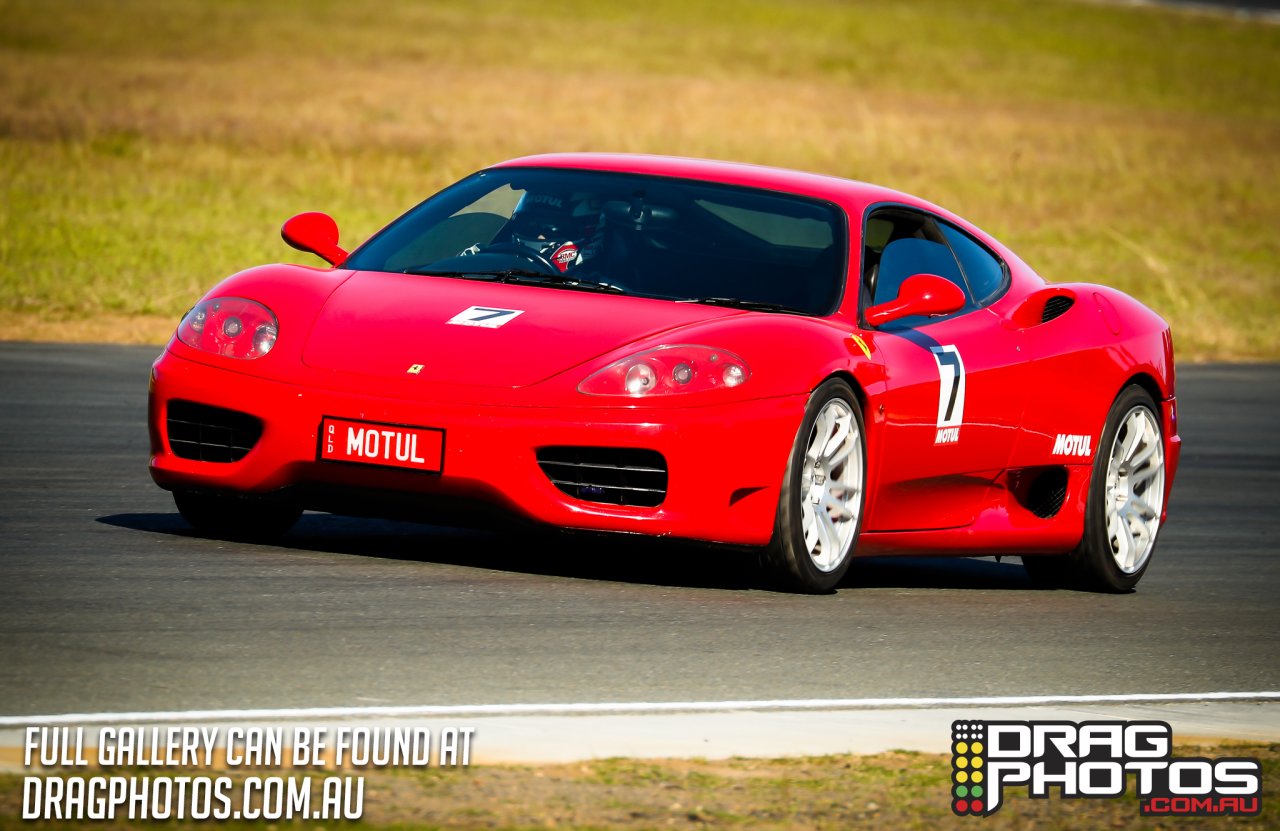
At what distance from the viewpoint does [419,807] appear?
4645 mm

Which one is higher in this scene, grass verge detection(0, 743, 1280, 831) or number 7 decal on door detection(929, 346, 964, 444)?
number 7 decal on door detection(929, 346, 964, 444)

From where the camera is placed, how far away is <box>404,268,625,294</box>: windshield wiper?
7.89 meters

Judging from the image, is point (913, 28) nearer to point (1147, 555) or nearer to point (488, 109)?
point (488, 109)

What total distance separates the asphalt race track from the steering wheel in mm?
967

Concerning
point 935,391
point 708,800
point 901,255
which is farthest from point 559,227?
point 708,800

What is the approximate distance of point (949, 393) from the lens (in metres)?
8.14

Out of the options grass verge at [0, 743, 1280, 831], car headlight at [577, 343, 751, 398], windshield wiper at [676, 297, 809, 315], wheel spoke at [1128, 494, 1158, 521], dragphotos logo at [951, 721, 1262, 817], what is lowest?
wheel spoke at [1128, 494, 1158, 521]

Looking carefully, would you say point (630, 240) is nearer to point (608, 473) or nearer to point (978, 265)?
point (608, 473)

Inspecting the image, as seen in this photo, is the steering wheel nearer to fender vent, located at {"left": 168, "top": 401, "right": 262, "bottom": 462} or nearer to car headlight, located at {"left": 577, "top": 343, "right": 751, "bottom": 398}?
car headlight, located at {"left": 577, "top": 343, "right": 751, "bottom": 398}

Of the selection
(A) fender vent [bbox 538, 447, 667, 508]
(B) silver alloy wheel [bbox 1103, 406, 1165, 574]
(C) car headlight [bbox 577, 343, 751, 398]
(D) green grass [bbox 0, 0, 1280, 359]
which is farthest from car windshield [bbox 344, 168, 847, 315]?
(D) green grass [bbox 0, 0, 1280, 359]

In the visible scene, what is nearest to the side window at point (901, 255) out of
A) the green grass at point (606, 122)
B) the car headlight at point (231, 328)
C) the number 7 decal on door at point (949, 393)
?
the number 7 decal on door at point (949, 393)

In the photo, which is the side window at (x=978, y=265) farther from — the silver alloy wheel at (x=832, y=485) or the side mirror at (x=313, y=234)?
the side mirror at (x=313, y=234)

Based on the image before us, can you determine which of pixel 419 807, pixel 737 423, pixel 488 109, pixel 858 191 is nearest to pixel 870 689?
pixel 737 423

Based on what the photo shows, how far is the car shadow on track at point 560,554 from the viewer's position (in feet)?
25.2
